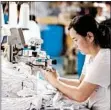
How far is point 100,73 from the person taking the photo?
1.35 meters

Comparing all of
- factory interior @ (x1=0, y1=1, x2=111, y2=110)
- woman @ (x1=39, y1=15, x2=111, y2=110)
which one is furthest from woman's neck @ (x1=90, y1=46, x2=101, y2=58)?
factory interior @ (x1=0, y1=1, x2=111, y2=110)

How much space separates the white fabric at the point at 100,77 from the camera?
134cm

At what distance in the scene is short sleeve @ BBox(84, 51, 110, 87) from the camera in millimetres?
1337

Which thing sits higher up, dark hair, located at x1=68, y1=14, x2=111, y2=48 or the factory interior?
dark hair, located at x1=68, y1=14, x2=111, y2=48

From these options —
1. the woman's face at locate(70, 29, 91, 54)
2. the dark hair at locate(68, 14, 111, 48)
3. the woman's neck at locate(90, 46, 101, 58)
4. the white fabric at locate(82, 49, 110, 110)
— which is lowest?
the white fabric at locate(82, 49, 110, 110)

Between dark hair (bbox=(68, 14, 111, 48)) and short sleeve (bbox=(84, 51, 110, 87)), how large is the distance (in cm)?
8

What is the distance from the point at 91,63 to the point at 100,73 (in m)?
0.07

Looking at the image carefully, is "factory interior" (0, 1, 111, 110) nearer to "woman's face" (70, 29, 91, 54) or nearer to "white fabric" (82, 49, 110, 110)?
"white fabric" (82, 49, 110, 110)

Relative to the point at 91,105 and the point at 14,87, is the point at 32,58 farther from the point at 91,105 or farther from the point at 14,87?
the point at 91,105

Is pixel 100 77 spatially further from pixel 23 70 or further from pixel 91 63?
pixel 23 70

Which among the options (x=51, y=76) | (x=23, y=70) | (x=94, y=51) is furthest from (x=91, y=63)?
(x=23, y=70)

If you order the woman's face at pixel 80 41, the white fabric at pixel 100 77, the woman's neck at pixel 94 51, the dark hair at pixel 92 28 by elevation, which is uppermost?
the dark hair at pixel 92 28

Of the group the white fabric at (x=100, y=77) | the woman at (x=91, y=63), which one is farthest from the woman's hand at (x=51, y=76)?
the white fabric at (x=100, y=77)

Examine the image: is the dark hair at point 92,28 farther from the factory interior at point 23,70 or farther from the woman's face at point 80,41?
the factory interior at point 23,70
